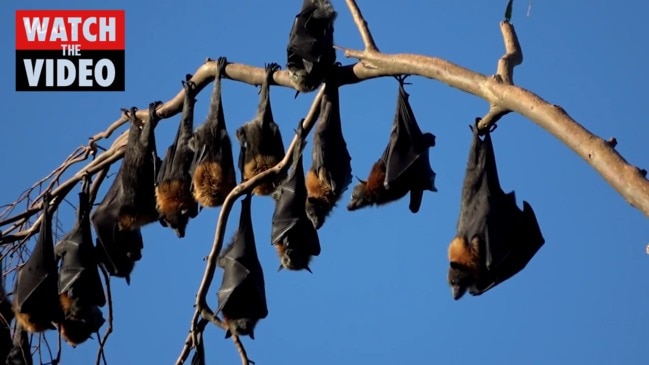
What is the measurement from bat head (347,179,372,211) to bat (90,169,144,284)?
76.9 inches

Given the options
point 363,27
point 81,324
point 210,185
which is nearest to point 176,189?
point 210,185

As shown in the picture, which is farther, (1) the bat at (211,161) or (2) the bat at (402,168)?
(1) the bat at (211,161)

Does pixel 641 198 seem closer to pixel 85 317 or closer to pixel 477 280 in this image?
pixel 477 280

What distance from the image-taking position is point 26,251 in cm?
1048

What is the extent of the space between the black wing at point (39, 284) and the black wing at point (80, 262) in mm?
132

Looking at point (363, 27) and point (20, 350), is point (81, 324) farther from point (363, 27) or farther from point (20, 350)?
point (363, 27)

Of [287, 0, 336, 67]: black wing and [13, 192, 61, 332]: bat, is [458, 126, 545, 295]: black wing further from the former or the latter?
[13, 192, 61, 332]: bat

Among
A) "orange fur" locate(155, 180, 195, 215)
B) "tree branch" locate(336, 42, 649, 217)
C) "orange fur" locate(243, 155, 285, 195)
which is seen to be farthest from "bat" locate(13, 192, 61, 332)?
"tree branch" locate(336, 42, 649, 217)

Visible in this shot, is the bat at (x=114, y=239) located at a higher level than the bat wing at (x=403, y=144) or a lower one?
lower

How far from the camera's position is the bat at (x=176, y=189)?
10484 mm

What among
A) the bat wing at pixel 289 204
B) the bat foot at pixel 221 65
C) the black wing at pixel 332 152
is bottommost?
the bat wing at pixel 289 204

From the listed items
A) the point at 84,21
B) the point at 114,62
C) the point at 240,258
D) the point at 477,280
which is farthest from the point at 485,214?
the point at 84,21

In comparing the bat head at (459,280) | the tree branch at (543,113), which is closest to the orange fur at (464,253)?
the bat head at (459,280)

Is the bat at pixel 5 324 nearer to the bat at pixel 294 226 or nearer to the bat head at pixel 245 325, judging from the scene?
the bat head at pixel 245 325
